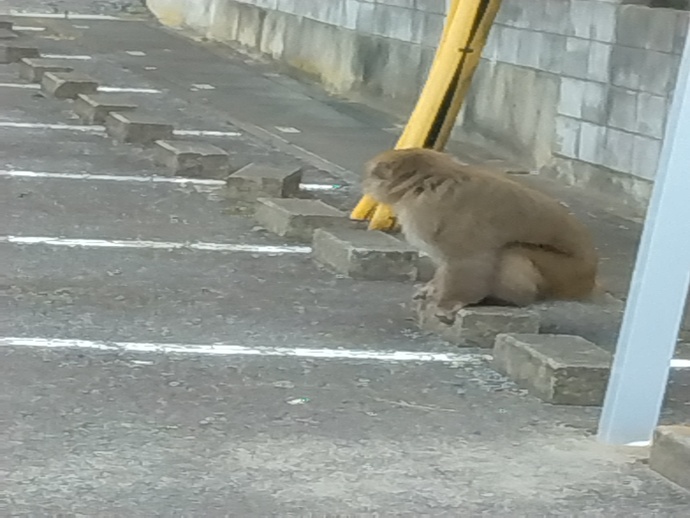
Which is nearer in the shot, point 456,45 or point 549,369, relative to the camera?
point 549,369

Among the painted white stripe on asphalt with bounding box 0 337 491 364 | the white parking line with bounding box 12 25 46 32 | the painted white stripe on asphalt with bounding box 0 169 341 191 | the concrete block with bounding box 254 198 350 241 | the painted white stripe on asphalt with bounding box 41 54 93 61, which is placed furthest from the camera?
the white parking line with bounding box 12 25 46 32

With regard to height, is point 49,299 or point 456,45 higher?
point 456,45

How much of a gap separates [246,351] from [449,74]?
252 centimetres

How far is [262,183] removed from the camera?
853 centimetres

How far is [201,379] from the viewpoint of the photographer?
512cm

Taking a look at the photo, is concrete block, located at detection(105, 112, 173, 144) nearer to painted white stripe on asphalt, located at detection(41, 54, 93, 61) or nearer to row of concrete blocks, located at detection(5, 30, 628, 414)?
row of concrete blocks, located at detection(5, 30, 628, 414)

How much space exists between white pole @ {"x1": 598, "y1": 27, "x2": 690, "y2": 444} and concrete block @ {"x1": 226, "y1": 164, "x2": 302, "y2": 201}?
4.08 meters

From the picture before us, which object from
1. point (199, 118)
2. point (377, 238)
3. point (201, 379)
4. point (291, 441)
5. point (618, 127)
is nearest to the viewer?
point (291, 441)

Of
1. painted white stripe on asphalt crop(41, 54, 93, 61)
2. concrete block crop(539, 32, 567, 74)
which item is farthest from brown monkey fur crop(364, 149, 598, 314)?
painted white stripe on asphalt crop(41, 54, 93, 61)

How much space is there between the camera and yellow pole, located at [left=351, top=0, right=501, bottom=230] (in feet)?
24.5

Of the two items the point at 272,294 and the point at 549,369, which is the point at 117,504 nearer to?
the point at 549,369

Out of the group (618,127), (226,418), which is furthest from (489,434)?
(618,127)

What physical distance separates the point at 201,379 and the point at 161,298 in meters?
1.16

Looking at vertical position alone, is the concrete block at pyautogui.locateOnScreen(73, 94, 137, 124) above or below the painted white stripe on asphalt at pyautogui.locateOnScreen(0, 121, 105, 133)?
above
